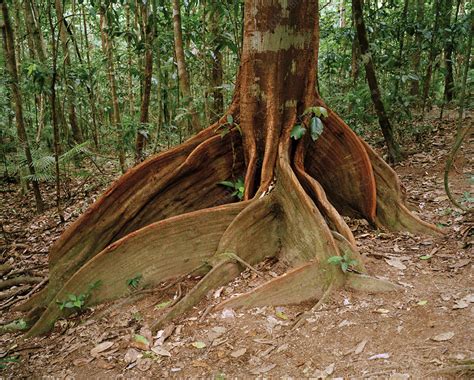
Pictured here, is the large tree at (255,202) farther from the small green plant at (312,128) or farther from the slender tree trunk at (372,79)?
the slender tree trunk at (372,79)

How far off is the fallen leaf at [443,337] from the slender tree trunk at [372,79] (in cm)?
442

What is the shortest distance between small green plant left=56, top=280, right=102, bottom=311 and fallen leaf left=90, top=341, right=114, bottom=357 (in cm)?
56

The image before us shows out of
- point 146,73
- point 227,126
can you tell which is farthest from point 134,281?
point 146,73

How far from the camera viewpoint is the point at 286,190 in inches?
138

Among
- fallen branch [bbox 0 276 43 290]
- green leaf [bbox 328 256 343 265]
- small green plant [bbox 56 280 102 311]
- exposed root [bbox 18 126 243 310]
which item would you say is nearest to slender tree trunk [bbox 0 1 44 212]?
fallen branch [bbox 0 276 43 290]

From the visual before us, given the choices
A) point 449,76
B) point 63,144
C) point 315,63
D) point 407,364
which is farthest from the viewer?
point 449,76

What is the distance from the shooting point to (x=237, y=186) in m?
3.97

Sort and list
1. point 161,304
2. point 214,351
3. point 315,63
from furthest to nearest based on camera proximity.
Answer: point 315,63 → point 161,304 → point 214,351

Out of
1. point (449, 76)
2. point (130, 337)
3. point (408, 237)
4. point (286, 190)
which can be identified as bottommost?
point (130, 337)

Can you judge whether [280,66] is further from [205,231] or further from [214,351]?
[214,351]

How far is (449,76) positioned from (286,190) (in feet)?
27.4

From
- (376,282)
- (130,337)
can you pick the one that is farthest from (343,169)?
(130,337)

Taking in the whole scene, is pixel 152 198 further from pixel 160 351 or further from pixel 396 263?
pixel 396 263

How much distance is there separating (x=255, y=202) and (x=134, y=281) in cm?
125
